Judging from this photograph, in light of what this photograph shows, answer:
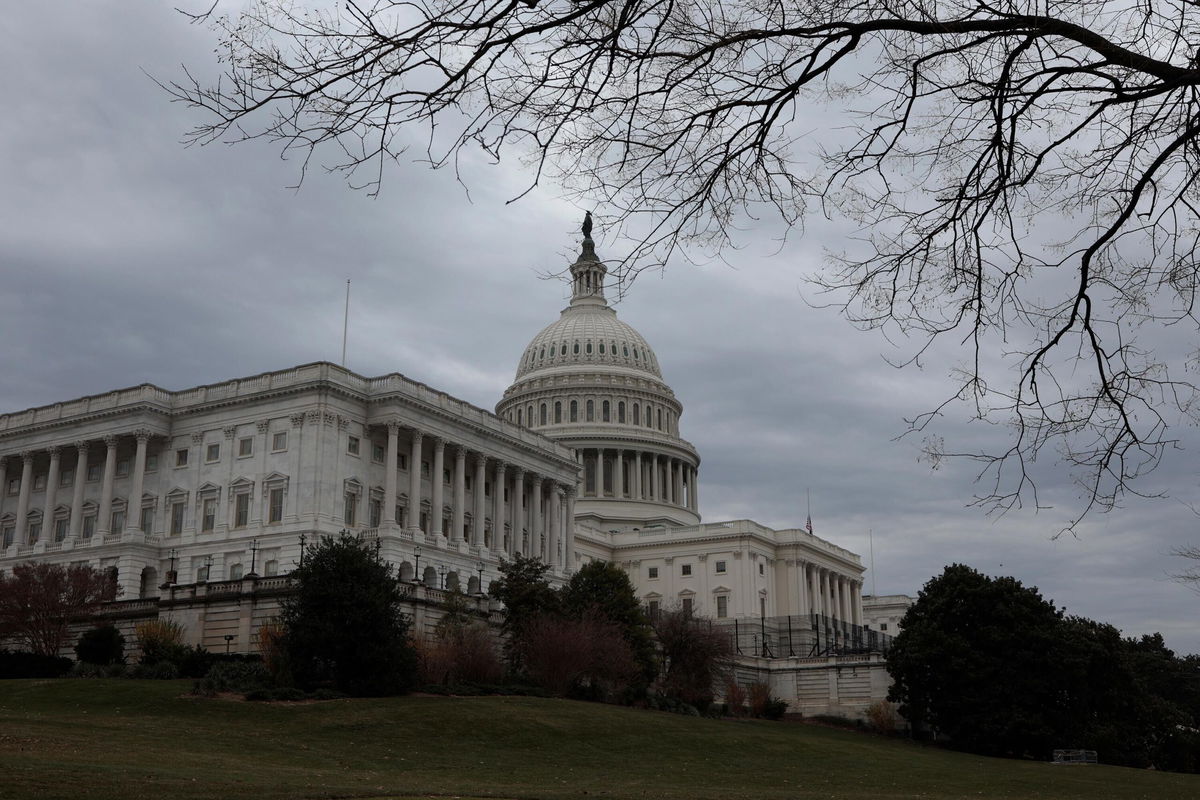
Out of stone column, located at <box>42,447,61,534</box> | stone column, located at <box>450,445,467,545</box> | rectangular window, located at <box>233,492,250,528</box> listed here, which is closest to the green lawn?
rectangular window, located at <box>233,492,250,528</box>

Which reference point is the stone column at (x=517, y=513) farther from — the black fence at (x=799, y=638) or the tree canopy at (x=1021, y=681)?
the tree canopy at (x=1021, y=681)

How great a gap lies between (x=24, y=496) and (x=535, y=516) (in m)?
39.3

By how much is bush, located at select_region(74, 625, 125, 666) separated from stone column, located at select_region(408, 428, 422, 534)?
3156 centimetres

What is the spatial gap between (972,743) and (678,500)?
85.1 m

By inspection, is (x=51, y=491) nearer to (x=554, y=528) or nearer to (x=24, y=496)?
(x=24, y=496)

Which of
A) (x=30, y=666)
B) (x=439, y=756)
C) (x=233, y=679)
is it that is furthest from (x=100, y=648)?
(x=439, y=756)

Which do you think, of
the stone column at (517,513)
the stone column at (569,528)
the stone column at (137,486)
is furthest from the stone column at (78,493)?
the stone column at (569,528)

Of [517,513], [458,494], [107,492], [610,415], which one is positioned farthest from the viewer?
[610,415]

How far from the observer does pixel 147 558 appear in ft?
289

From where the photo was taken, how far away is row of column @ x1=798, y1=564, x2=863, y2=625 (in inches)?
5138

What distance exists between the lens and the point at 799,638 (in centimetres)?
11225

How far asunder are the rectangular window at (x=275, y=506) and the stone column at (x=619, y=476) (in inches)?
2534

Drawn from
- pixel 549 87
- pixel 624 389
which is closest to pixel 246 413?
pixel 624 389

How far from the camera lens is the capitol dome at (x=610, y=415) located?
147m
